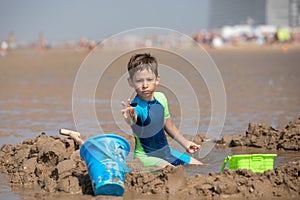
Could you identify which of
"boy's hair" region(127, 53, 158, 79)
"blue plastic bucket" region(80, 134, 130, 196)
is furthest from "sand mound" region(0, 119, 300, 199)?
"boy's hair" region(127, 53, 158, 79)

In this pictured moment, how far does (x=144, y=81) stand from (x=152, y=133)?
0.53 meters

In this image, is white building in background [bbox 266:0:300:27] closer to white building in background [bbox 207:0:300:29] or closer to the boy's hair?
white building in background [bbox 207:0:300:29]

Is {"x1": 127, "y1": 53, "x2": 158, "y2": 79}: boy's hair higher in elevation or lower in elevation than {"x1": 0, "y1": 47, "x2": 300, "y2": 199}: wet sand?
lower

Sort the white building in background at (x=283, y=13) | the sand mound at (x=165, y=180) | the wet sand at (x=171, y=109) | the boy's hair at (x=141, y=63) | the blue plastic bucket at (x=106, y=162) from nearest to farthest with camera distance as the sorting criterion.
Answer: the blue plastic bucket at (x=106, y=162) < the sand mound at (x=165, y=180) < the boy's hair at (x=141, y=63) < the wet sand at (x=171, y=109) < the white building in background at (x=283, y=13)

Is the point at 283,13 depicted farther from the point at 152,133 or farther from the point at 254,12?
the point at 152,133

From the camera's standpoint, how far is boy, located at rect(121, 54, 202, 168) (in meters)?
5.24

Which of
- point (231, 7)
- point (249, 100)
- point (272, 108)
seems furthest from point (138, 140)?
point (231, 7)

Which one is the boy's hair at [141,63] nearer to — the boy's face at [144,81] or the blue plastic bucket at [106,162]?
the boy's face at [144,81]

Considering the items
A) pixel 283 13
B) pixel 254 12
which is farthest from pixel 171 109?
pixel 254 12

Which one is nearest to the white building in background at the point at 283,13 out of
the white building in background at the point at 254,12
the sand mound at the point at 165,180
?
the white building in background at the point at 254,12

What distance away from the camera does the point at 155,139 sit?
18.0 ft

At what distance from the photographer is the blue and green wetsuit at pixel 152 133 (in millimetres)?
5309

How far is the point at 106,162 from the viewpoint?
461 centimetres

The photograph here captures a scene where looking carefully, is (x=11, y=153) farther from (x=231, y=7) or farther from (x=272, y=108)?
(x=231, y=7)
